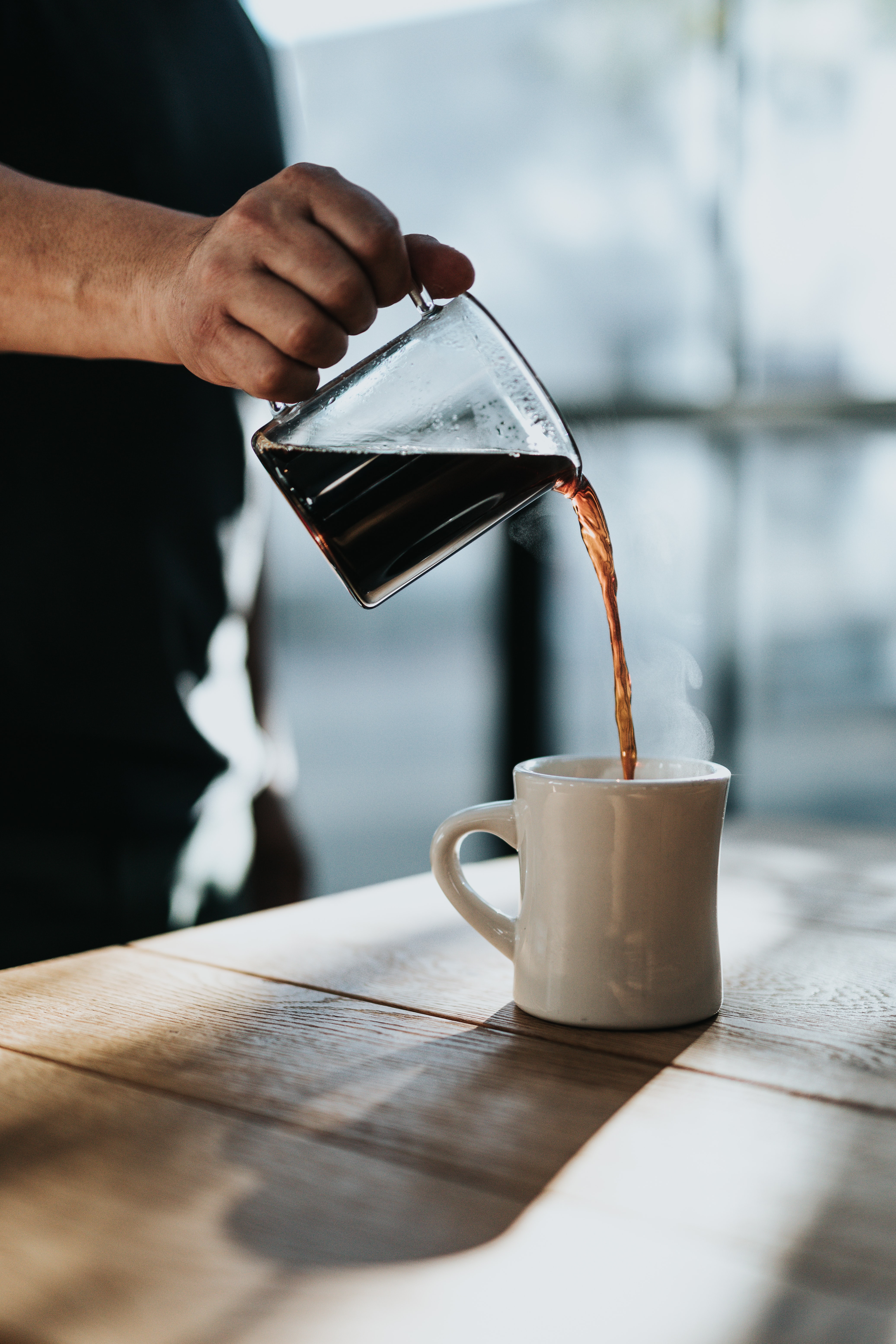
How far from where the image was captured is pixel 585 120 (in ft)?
12.6

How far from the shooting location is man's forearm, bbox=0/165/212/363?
0.71 meters

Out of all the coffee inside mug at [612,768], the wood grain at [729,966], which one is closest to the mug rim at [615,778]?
the coffee inside mug at [612,768]

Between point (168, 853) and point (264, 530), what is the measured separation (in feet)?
1.10

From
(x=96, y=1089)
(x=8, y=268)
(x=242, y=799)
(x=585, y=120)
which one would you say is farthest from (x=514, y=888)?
(x=585, y=120)

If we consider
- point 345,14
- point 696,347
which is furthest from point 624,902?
point 345,14

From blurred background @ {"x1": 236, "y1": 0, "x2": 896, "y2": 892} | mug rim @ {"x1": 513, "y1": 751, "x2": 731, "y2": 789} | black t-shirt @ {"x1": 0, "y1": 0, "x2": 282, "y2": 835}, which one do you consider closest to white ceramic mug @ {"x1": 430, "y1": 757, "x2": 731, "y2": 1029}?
mug rim @ {"x1": 513, "y1": 751, "x2": 731, "y2": 789}

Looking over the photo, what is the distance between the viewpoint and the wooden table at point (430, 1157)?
0.33m

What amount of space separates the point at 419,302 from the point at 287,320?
0.30ft

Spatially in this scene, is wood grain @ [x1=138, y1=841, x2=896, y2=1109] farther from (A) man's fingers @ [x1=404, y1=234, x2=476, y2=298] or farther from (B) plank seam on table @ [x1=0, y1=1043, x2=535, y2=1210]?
(A) man's fingers @ [x1=404, y1=234, x2=476, y2=298]

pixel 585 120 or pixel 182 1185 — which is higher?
pixel 585 120

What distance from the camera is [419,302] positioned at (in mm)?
631

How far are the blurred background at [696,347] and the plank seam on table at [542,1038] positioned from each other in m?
2.22

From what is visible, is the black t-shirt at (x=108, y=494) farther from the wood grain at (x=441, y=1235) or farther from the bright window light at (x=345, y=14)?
the bright window light at (x=345, y=14)

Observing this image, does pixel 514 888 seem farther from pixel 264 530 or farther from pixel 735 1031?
pixel 264 530
